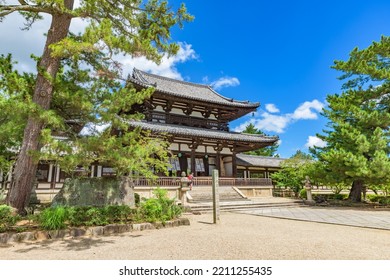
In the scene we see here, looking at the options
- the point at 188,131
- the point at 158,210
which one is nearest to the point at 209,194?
the point at 188,131

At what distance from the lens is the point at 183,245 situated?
5578 millimetres

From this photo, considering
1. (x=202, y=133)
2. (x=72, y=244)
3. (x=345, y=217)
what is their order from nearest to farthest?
(x=72, y=244), (x=345, y=217), (x=202, y=133)

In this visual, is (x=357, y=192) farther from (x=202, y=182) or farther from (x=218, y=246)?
(x=218, y=246)

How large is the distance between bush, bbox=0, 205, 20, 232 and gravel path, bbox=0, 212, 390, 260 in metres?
0.75

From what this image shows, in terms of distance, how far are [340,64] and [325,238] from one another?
530 inches

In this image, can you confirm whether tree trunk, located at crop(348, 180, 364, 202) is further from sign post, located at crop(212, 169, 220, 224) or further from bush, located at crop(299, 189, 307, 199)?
sign post, located at crop(212, 169, 220, 224)

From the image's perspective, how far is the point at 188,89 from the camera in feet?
78.3

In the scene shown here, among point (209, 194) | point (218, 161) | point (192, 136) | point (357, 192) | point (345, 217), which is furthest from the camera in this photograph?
point (218, 161)

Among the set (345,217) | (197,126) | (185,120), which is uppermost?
(185,120)

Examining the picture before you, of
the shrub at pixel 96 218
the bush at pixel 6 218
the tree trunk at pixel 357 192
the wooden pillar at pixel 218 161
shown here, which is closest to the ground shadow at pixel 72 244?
the shrub at pixel 96 218

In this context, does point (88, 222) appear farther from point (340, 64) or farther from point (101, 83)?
point (340, 64)

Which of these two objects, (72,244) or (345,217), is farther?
(345,217)

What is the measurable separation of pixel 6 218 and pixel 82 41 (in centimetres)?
520
